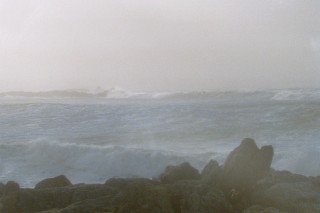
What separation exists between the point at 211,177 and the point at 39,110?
2231cm

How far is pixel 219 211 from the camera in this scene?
22.0 feet

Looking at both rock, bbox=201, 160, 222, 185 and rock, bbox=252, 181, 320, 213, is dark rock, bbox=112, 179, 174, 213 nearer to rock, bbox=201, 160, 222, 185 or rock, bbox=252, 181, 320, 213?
rock, bbox=201, 160, 222, 185

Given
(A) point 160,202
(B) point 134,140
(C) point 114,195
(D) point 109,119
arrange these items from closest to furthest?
(A) point 160,202
(C) point 114,195
(B) point 134,140
(D) point 109,119

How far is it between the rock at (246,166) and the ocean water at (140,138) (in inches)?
192

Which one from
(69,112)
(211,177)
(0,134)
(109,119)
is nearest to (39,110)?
(69,112)

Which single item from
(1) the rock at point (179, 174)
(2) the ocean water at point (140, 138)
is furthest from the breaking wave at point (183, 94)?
(1) the rock at point (179, 174)

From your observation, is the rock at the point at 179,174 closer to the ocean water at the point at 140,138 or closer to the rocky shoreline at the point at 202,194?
the rocky shoreline at the point at 202,194

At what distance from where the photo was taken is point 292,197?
6.75 metres

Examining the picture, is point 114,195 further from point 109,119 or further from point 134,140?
point 109,119

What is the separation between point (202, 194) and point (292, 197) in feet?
3.93

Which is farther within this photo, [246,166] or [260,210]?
[246,166]

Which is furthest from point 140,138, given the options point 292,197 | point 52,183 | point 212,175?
point 292,197

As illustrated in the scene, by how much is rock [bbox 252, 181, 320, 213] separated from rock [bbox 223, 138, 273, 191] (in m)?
0.40

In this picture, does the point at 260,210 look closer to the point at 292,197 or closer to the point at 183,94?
the point at 292,197
